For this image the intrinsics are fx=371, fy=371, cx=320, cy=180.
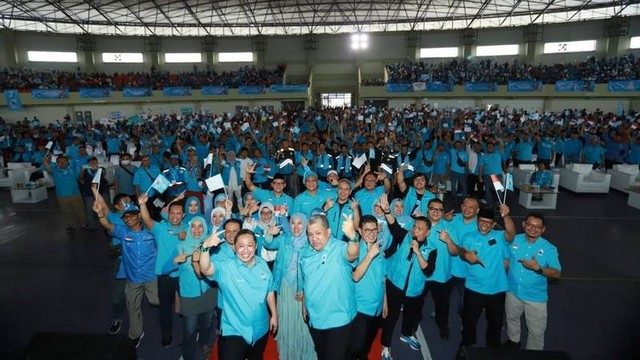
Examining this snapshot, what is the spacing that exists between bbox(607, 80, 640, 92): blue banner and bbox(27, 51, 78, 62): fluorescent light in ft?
136

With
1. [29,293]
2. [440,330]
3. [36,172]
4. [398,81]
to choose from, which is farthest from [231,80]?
[440,330]

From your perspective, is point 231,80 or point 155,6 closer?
point 155,6

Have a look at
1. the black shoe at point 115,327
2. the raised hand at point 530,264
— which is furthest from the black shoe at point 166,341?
the raised hand at point 530,264

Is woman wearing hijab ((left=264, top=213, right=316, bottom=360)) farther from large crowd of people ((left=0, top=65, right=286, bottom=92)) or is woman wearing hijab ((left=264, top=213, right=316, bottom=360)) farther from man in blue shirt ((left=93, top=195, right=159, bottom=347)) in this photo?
large crowd of people ((left=0, top=65, right=286, bottom=92))

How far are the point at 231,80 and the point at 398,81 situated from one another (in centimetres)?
1393

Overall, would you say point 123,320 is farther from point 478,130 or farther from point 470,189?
point 478,130

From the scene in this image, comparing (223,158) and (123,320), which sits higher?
(223,158)

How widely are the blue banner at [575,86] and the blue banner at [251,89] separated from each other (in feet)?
72.2

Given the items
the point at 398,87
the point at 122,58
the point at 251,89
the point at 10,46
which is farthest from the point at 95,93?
the point at 398,87

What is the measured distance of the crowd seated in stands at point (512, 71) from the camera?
26.3m

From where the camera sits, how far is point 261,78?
1282 inches

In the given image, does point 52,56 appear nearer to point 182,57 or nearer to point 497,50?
point 182,57

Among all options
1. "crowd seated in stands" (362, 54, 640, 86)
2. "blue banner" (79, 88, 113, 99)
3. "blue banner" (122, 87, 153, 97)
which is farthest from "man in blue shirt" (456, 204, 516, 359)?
"blue banner" (79, 88, 113, 99)

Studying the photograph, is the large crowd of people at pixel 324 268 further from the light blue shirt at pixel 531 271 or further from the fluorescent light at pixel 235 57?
the fluorescent light at pixel 235 57
